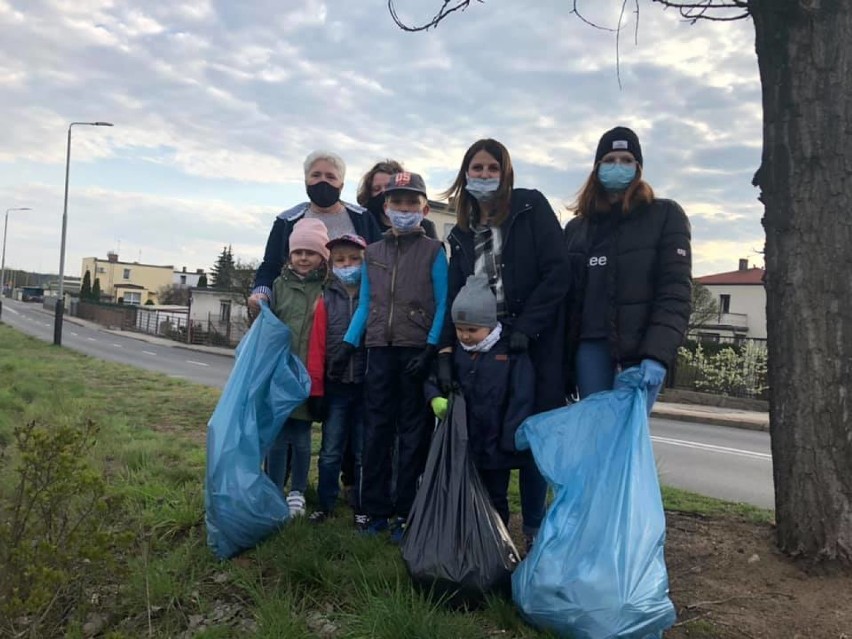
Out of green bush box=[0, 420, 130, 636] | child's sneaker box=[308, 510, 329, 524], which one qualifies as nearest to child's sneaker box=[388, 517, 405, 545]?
child's sneaker box=[308, 510, 329, 524]

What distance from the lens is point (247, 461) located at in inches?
128

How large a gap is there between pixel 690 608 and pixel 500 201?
6.02 feet

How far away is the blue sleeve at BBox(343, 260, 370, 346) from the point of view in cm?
356

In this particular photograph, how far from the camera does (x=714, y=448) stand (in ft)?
33.1

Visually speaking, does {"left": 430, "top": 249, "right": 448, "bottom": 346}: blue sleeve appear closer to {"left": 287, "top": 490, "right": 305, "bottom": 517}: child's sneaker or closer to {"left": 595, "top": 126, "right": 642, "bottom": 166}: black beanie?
{"left": 595, "top": 126, "right": 642, "bottom": 166}: black beanie

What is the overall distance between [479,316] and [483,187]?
0.61m

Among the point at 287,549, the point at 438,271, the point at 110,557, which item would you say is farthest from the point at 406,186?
the point at 110,557

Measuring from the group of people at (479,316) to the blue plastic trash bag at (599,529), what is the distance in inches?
9.7

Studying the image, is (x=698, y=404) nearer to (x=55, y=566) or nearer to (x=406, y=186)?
(x=406, y=186)

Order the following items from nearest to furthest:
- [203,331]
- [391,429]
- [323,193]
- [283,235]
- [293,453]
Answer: [391,429] < [293,453] < [323,193] < [283,235] < [203,331]

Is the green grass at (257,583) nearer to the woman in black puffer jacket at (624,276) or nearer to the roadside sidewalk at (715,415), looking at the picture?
the woman in black puffer jacket at (624,276)

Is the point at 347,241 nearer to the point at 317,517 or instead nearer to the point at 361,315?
the point at 361,315

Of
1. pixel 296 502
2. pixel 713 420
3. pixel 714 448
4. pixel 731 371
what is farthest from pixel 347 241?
pixel 731 371

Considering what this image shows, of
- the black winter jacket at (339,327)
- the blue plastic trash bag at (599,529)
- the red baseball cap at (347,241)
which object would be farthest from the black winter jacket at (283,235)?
the blue plastic trash bag at (599,529)
